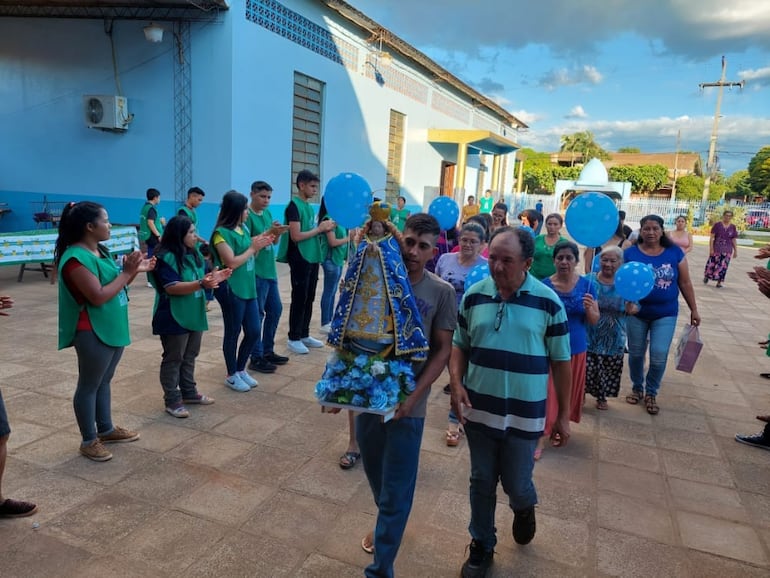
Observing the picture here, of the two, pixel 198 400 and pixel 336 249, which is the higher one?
pixel 336 249

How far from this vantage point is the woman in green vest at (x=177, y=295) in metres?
3.81

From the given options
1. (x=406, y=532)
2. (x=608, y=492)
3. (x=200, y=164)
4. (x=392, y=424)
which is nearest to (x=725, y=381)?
(x=608, y=492)

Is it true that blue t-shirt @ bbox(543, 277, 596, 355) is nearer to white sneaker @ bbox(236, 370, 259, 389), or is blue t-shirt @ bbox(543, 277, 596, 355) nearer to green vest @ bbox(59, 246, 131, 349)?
white sneaker @ bbox(236, 370, 259, 389)

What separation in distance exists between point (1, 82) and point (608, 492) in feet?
46.4

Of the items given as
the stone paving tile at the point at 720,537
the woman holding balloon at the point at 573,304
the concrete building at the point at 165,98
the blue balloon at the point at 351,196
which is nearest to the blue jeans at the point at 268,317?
the blue balloon at the point at 351,196

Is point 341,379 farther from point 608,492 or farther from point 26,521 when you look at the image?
point 608,492

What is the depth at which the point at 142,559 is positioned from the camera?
252cm

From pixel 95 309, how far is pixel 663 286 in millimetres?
4311

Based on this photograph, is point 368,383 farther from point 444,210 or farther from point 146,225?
point 146,225

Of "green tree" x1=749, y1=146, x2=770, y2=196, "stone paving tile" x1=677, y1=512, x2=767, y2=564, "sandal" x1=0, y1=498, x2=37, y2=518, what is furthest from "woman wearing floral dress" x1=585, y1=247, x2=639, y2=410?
"green tree" x1=749, y1=146, x2=770, y2=196

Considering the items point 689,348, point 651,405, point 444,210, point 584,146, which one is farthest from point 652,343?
point 584,146

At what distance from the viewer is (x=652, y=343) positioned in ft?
15.2

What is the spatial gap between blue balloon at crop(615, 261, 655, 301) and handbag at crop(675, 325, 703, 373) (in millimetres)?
846

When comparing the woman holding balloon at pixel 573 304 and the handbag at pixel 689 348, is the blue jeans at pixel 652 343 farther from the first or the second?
the woman holding balloon at pixel 573 304
